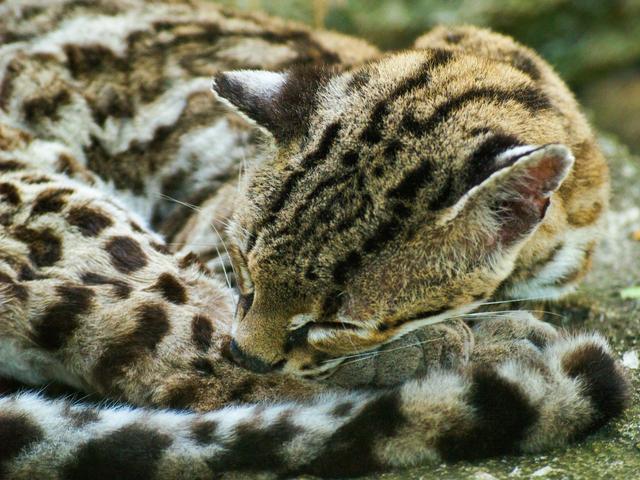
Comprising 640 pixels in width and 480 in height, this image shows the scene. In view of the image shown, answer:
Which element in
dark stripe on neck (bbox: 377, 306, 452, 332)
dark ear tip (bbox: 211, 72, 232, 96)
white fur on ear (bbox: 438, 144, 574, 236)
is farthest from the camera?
dark ear tip (bbox: 211, 72, 232, 96)

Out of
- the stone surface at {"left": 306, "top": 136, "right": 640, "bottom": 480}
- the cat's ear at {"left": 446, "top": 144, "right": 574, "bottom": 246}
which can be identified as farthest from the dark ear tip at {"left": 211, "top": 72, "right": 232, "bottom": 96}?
the stone surface at {"left": 306, "top": 136, "right": 640, "bottom": 480}

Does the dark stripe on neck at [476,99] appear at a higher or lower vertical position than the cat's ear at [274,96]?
higher

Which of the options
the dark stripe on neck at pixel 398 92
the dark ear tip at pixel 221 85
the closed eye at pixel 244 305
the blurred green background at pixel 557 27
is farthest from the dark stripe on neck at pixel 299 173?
the blurred green background at pixel 557 27

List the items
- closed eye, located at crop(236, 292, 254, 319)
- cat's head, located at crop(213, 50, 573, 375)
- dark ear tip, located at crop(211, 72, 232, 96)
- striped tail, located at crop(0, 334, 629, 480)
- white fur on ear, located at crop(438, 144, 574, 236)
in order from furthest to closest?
dark ear tip, located at crop(211, 72, 232, 96), closed eye, located at crop(236, 292, 254, 319), cat's head, located at crop(213, 50, 573, 375), striped tail, located at crop(0, 334, 629, 480), white fur on ear, located at crop(438, 144, 574, 236)

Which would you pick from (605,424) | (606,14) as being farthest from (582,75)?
(605,424)

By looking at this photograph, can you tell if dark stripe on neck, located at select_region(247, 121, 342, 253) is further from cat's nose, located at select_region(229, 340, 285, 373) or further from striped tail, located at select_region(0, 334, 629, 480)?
striped tail, located at select_region(0, 334, 629, 480)

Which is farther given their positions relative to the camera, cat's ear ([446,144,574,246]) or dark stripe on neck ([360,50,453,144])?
dark stripe on neck ([360,50,453,144])

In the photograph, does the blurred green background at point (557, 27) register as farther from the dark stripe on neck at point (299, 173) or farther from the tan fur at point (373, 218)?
the dark stripe on neck at point (299, 173)
